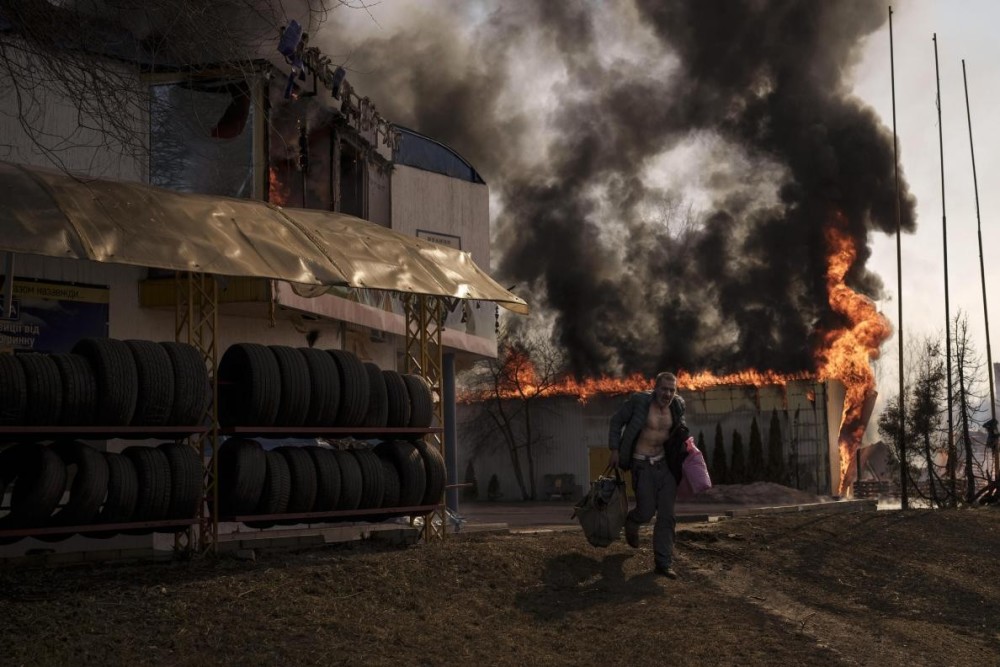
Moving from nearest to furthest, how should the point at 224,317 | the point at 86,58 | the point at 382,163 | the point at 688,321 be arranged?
the point at 86,58 → the point at 224,317 → the point at 382,163 → the point at 688,321

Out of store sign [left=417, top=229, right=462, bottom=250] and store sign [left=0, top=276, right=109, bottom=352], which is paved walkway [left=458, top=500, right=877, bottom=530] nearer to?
store sign [left=417, top=229, right=462, bottom=250]

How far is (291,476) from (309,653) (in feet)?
12.5

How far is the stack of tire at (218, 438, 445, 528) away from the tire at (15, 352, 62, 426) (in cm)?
194

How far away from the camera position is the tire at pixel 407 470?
499 inches

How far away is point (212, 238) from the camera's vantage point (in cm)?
1116

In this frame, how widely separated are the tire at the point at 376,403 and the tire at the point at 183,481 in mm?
2228

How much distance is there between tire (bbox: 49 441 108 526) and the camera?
9953mm

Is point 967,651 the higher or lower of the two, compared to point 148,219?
lower

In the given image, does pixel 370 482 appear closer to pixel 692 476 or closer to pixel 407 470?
pixel 407 470

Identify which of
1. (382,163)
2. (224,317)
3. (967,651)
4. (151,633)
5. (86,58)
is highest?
(382,163)

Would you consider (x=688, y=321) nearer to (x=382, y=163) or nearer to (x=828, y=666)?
(x=382, y=163)

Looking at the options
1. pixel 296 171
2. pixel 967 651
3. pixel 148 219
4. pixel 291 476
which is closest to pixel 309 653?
pixel 291 476

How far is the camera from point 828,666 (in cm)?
922

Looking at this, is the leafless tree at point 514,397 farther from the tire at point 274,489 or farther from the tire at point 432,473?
the tire at point 274,489
